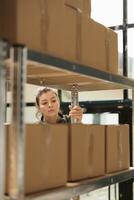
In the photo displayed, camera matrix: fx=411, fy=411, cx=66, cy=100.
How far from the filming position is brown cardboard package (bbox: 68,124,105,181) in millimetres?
1929

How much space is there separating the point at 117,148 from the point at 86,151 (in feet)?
1.28

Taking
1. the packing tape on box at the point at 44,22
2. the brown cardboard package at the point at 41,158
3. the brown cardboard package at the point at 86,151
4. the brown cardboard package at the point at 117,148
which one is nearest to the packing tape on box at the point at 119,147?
the brown cardboard package at the point at 117,148

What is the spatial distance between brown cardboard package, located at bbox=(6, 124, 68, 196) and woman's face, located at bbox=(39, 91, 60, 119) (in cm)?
68

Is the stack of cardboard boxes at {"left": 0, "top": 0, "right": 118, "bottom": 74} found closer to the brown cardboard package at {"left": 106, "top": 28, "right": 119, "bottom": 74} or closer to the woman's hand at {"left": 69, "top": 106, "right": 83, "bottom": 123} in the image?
the brown cardboard package at {"left": 106, "top": 28, "right": 119, "bottom": 74}

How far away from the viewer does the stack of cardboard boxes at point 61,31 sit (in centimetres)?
159

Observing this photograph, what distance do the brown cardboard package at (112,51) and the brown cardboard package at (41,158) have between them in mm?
590

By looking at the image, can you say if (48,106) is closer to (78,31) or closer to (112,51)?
(112,51)

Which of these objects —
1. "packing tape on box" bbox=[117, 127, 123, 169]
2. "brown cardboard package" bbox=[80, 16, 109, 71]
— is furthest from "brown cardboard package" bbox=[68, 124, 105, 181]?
"brown cardboard package" bbox=[80, 16, 109, 71]

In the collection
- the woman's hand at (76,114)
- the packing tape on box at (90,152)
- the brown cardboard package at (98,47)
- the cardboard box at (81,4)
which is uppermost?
the cardboard box at (81,4)

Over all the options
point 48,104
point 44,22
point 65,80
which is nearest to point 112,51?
point 65,80

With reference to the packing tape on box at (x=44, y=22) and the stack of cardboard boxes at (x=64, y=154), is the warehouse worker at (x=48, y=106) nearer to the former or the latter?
the stack of cardboard boxes at (x=64, y=154)

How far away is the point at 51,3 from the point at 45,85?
0.88 metres

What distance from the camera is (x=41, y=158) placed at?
168 centimetres

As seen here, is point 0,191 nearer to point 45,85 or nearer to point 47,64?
point 47,64
